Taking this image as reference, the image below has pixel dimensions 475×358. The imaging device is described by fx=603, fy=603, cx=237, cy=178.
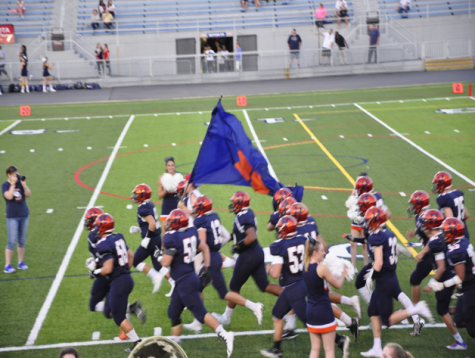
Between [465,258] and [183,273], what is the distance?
3402 millimetres

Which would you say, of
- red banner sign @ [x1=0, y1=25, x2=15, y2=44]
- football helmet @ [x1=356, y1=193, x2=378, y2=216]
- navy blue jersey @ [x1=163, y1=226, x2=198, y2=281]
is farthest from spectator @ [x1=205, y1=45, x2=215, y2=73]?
navy blue jersey @ [x1=163, y1=226, x2=198, y2=281]

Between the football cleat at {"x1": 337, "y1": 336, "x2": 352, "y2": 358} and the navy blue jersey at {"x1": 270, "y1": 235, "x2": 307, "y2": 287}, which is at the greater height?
the navy blue jersey at {"x1": 270, "y1": 235, "x2": 307, "y2": 287}

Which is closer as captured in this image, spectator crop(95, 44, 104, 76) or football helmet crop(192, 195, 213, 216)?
football helmet crop(192, 195, 213, 216)

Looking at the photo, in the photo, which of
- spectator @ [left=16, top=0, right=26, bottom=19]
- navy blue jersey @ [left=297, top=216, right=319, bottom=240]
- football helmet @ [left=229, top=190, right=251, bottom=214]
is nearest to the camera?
navy blue jersey @ [left=297, top=216, right=319, bottom=240]

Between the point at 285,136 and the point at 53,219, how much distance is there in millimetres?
9317

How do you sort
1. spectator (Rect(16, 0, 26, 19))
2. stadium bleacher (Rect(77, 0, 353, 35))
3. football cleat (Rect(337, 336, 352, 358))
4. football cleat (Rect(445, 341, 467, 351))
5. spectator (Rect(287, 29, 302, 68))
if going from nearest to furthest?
1. football cleat (Rect(337, 336, 352, 358))
2. football cleat (Rect(445, 341, 467, 351))
3. spectator (Rect(287, 29, 302, 68))
4. stadium bleacher (Rect(77, 0, 353, 35))
5. spectator (Rect(16, 0, 26, 19))

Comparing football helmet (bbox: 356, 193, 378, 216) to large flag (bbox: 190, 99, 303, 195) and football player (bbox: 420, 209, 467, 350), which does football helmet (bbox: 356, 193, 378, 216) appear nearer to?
football player (bbox: 420, 209, 467, 350)

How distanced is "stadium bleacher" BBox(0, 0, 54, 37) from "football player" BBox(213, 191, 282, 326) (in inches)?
1257

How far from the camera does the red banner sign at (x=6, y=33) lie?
1396 inches

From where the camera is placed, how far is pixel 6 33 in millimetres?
35531

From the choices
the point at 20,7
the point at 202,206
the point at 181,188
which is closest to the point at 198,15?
the point at 20,7

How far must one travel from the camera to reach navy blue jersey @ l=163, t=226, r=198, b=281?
7457 mm

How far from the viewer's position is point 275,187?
33.8 feet

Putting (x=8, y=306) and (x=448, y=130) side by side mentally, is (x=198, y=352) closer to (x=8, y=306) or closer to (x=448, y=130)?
(x=8, y=306)
